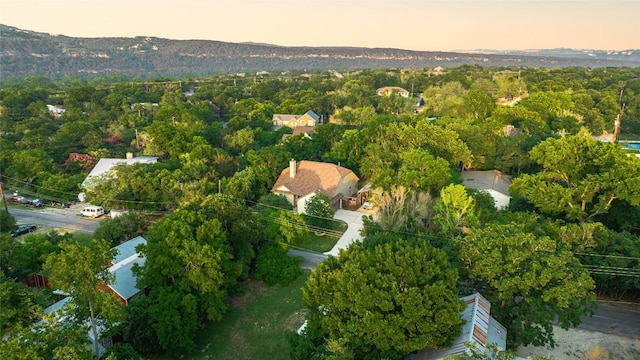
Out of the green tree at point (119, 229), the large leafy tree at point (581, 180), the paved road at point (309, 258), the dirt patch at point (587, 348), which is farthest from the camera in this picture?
the paved road at point (309, 258)

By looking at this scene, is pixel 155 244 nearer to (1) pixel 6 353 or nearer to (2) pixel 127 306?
(2) pixel 127 306

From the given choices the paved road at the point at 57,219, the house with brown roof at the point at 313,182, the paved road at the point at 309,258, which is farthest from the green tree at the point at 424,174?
the paved road at the point at 57,219

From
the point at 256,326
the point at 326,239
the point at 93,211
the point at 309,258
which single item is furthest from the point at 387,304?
the point at 93,211

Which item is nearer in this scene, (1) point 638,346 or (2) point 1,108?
(1) point 638,346

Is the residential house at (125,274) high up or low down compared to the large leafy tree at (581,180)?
down

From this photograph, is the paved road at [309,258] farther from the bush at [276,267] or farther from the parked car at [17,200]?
the parked car at [17,200]

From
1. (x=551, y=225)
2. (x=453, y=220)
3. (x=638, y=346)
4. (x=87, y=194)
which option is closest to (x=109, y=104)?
(x=87, y=194)
